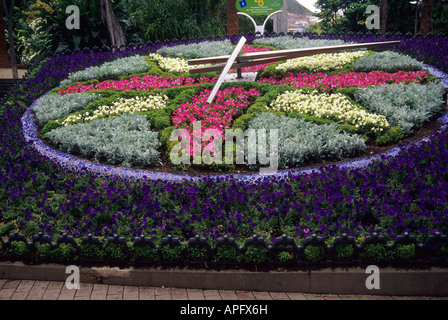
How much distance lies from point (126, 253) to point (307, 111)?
3.82 m

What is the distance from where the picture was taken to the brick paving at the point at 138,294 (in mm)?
3525

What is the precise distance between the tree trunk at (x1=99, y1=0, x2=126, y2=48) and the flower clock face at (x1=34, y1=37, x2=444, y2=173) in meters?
3.50

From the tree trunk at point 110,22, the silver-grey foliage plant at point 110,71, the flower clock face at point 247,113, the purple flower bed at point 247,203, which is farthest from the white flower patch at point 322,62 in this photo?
the tree trunk at point 110,22

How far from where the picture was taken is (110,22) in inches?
495

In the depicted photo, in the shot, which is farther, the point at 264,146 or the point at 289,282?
the point at 264,146

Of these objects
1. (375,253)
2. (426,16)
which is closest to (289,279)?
(375,253)

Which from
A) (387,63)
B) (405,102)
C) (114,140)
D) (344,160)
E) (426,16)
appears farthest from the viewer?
(426,16)

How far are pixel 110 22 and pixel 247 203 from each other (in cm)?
1005

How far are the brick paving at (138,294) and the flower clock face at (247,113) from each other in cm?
193

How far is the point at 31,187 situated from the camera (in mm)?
5070

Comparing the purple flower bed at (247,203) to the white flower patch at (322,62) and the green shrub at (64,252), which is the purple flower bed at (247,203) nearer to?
the green shrub at (64,252)

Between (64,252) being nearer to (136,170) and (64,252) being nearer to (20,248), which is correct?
(20,248)

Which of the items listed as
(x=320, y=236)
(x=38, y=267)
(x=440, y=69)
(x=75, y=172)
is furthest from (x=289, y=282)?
(x=440, y=69)

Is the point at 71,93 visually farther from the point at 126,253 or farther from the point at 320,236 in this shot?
the point at 320,236
